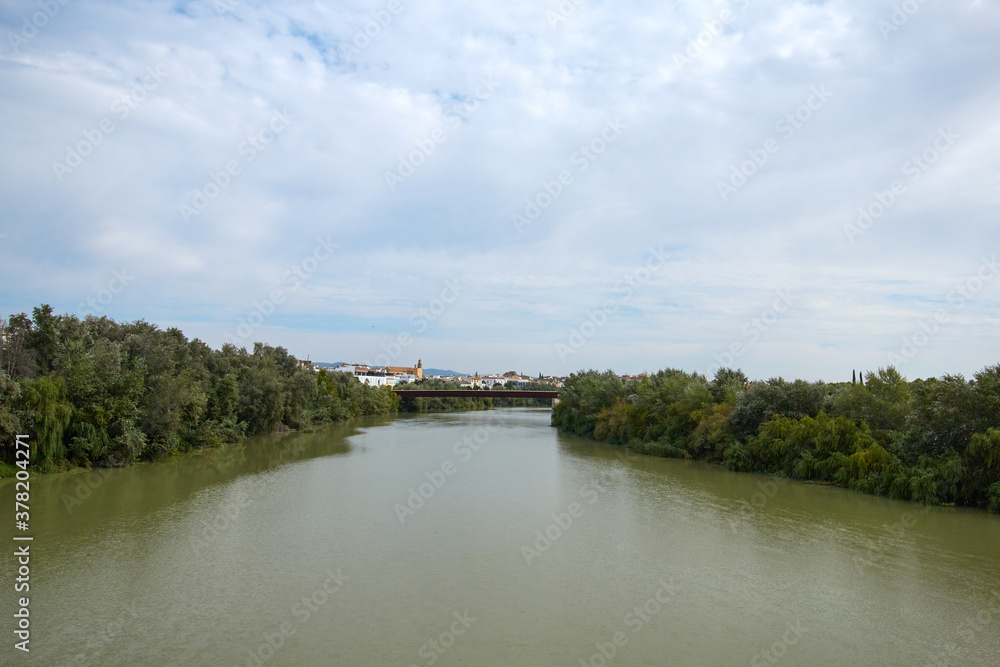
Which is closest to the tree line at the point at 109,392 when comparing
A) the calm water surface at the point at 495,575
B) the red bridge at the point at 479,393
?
the calm water surface at the point at 495,575

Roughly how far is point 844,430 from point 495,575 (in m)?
18.4

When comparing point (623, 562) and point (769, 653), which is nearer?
point (769, 653)

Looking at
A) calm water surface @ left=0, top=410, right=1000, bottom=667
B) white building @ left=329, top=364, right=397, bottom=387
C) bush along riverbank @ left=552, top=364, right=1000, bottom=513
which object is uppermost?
white building @ left=329, top=364, right=397, bottom=387

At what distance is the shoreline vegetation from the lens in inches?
906

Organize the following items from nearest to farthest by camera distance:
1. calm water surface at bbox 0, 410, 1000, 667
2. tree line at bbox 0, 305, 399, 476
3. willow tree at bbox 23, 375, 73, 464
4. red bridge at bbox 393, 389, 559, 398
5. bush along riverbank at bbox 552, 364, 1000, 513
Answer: calm water surface at bbox 0, 410, 1000, 667, bush along riverbank at bbox 552, 364, 1000, 513, willow tree at bbox 23, 375, 73, 464, tree line at bbox 0, 305, 399, 476, red bridge at bbox 393, 389, 559, 398

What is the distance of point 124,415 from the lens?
26734 millimetres

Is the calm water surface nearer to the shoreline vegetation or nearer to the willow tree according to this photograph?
the willow tree

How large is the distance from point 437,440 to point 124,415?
2124cm

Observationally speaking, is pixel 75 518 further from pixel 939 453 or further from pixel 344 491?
pixel 939 453

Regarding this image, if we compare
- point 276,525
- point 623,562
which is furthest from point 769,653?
point 276,525

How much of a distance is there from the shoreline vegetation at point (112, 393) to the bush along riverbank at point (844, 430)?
84.6 feet

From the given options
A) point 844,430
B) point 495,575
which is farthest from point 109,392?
point 844,430

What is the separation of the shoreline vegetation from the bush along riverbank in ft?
84.6

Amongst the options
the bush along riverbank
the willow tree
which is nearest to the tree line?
the willow tree
